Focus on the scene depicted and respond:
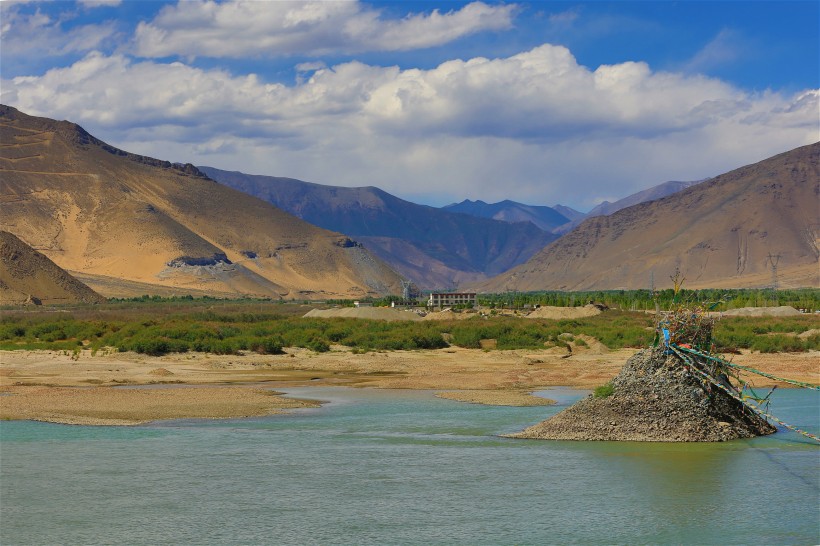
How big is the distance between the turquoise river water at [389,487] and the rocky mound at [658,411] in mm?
428

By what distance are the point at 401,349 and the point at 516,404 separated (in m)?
29.9

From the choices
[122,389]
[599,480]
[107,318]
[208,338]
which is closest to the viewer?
[599,480]

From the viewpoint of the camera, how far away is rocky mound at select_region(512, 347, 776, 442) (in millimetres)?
24703

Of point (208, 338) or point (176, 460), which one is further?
point (208, 338)

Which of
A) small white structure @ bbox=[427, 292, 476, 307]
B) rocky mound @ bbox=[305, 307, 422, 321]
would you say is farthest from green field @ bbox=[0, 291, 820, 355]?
small white structure @ bbox=[427, 292, 476, 307]

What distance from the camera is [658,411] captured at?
2495cm

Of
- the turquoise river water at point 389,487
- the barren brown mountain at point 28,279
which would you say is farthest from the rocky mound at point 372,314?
the turquoise river water at point 389,487

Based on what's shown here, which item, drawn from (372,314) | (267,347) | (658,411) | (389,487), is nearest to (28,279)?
(372,314)

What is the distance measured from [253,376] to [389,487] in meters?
25.8

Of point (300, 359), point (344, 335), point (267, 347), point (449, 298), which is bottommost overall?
point (300, 359)

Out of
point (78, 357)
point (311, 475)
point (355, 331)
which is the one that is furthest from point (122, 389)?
point (355, 331)

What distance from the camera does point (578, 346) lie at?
63844 millimetres

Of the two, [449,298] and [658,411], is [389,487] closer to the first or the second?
[658,411]

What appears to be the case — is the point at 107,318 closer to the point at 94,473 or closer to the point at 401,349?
the point at 401,349
